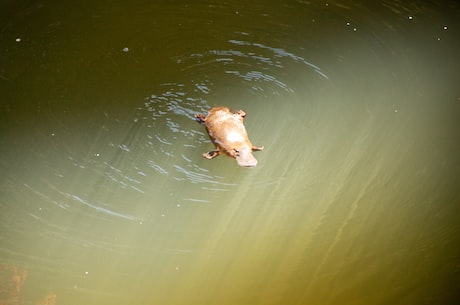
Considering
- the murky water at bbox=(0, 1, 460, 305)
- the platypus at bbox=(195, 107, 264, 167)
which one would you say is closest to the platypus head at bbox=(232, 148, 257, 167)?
the platypus at bbox=(195, 107, 264, 167)

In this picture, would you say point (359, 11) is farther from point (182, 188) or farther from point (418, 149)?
point (182, 188)

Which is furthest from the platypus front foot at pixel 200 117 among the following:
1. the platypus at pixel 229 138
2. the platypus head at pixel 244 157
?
the platypus head at pixel 244 157

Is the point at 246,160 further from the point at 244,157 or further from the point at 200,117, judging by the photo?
the point at 200,117

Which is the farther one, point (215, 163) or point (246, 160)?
point (215, 163)

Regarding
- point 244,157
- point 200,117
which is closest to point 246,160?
point 244,157

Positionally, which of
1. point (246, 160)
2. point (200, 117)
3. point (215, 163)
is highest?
point (200, 117)

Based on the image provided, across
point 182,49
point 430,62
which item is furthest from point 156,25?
point 430,62
